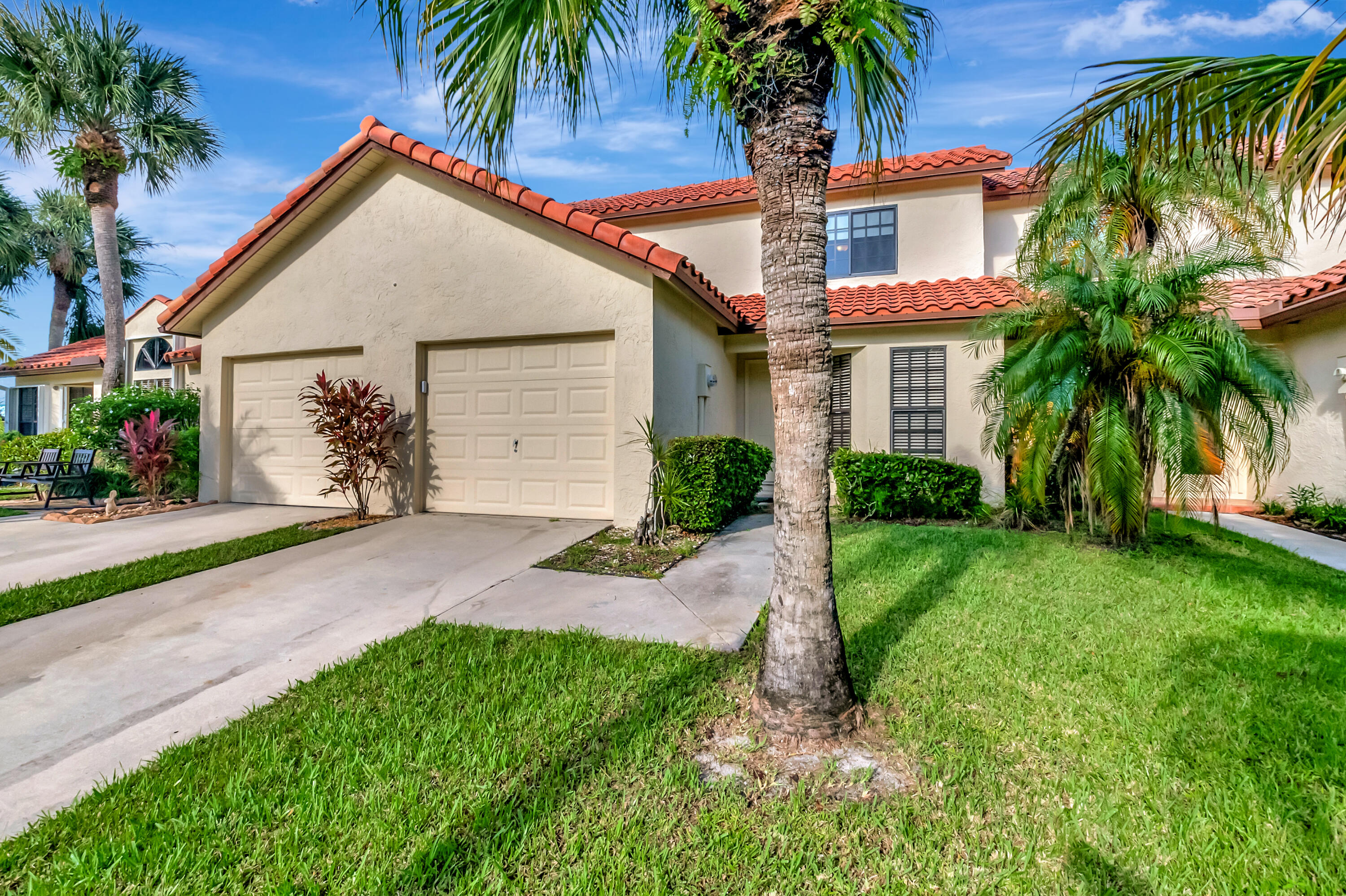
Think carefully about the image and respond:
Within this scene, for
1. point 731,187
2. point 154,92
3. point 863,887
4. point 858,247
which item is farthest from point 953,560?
point 154,92

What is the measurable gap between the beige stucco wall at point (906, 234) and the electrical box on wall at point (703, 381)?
290cm

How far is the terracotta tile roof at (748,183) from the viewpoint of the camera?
1090 centimetres

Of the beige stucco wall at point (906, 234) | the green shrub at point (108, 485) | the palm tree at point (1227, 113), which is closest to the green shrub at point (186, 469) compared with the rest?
the green shrub at point (108, 485)

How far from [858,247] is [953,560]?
25.7ft

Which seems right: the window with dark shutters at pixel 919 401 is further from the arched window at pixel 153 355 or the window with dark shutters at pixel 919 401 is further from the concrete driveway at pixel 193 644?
the arched window at pixel 153 355

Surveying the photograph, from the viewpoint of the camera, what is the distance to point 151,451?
9.09 metres

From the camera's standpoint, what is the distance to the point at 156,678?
11.3ft

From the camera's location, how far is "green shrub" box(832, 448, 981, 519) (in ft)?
28.0

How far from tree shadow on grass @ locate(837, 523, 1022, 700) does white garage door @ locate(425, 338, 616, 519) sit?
3.40 m

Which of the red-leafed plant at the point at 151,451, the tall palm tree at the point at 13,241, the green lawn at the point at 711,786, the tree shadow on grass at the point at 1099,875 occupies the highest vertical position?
the tall palm tree at the point at 13,241

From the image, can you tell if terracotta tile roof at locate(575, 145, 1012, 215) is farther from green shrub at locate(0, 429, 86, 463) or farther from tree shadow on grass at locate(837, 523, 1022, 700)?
green shrub at locate(0, 429, 86, 463)

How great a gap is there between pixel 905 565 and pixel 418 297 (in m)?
7.30

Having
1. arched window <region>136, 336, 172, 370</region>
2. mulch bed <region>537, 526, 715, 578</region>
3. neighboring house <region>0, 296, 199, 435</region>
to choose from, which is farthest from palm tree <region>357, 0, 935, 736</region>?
arched window <region>136, 336, 172, 370</region>

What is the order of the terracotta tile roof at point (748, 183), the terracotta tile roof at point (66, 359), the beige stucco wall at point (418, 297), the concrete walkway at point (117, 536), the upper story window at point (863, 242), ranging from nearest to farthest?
the concrete walkway at point (117, 536), the beige stucco wall at point (418, 297), the terracotta tile roof at point (748, 183), the upper story window at point (863, 242), the terracotta tile roof at point (66, 359)
